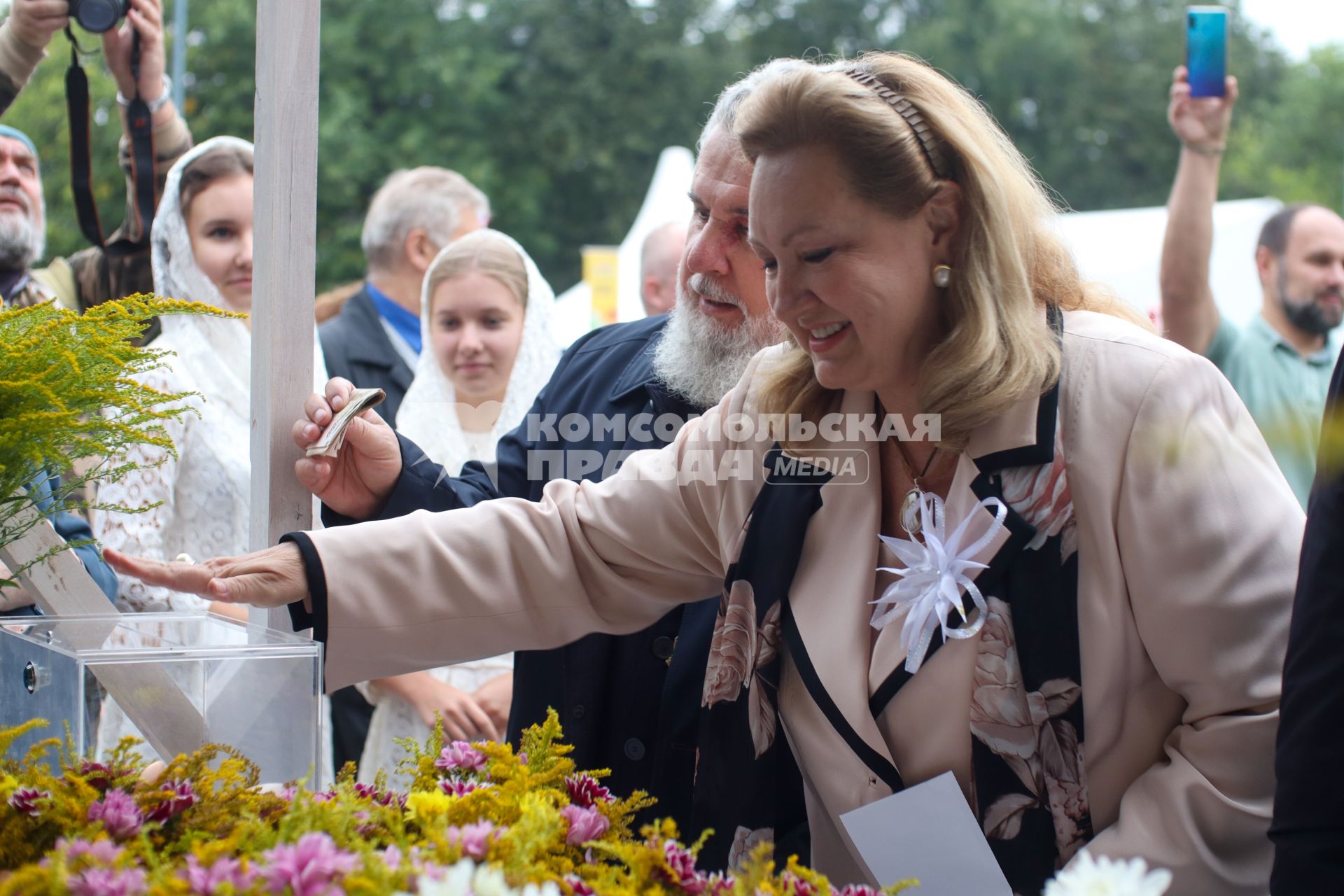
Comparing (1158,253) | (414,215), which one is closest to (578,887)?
(414,215)

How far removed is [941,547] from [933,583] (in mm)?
50

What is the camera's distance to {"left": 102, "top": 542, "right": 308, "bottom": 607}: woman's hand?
5.63 ft

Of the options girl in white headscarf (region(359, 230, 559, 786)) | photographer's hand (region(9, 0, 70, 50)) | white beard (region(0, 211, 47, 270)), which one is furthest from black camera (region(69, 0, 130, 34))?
girl in white headscarf (region(359, 230, 559, 786))

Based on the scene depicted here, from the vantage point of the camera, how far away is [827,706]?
5.87ft

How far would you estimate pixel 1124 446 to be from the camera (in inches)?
66.7

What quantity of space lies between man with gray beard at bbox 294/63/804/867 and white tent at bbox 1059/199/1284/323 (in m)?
5.87

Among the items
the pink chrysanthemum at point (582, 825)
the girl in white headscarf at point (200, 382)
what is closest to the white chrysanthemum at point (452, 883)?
the pink chrysanthemum at point (582, 825)

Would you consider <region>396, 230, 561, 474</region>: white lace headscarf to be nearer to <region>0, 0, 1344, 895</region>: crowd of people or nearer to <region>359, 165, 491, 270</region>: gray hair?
<region>359, 165, 491, 270</region>: gray hair

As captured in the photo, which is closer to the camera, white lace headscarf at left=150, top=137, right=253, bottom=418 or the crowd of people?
the crowd of people

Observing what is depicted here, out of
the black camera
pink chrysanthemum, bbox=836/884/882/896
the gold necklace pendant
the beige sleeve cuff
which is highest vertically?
the black camera

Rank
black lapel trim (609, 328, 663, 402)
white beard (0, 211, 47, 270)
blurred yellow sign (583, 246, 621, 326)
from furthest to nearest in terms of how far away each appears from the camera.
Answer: blurred yellow sign (583, 246, 621, 326), white beard (0, 211, 47, 270), black lapel trim (609, 328, 663, 402)

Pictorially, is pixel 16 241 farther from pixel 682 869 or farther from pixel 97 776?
pixel 682 869

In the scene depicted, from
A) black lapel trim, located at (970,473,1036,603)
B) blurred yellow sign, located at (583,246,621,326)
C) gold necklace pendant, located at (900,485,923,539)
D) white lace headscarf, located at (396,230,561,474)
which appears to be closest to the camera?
black lapel trim, located at (970,473,1036,603)

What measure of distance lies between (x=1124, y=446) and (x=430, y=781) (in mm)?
941
